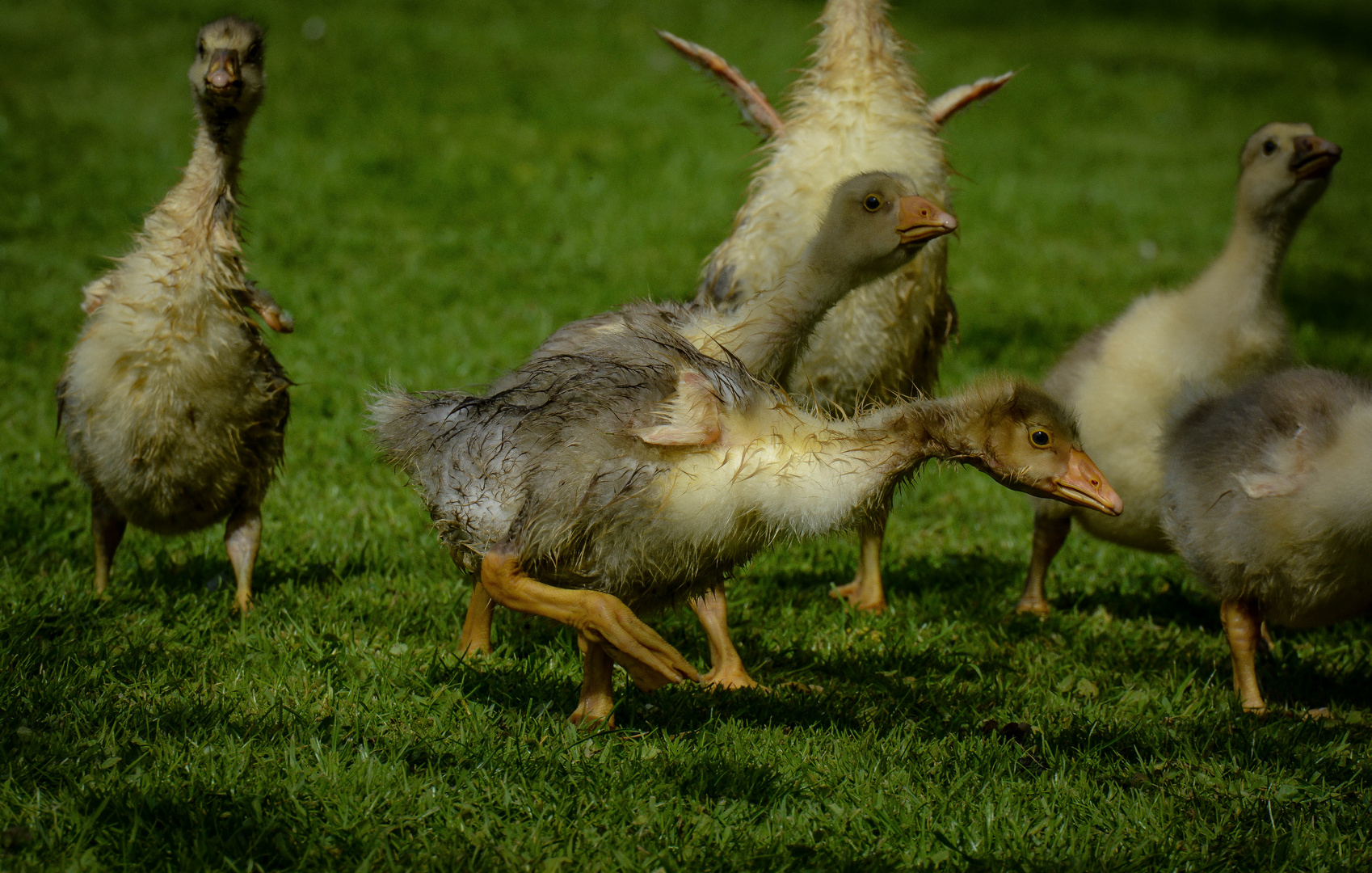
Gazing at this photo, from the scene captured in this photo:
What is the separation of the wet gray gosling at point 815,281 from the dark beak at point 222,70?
166 cm

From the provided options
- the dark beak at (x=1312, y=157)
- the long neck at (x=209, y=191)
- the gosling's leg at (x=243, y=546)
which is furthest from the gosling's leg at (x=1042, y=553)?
the long neck at (x=209, y=191)

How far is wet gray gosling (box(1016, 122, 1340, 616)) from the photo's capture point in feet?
Result: 18.1

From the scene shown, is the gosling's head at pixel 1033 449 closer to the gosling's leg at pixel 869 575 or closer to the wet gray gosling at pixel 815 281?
the wet gray gosling at pixel 815 281

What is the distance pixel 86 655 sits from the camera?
4.36 metres

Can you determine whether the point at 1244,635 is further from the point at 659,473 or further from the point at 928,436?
the point at 659,473

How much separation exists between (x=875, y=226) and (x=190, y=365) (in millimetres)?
2669

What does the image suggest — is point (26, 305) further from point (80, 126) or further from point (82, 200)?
point (80, 126)

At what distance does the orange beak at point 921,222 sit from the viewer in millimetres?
4262

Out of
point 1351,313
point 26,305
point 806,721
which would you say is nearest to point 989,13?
point 1351,313

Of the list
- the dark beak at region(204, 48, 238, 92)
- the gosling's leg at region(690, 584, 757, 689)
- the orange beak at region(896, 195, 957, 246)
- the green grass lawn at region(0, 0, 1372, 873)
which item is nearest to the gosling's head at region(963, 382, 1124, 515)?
the orange beak at region(896, 195, 957, 246)

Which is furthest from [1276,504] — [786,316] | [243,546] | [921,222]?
[243,546]

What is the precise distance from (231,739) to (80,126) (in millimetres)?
10354

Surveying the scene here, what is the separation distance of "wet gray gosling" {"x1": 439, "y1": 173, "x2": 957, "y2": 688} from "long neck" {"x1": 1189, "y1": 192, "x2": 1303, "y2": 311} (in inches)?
77.5

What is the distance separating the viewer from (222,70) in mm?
4824
